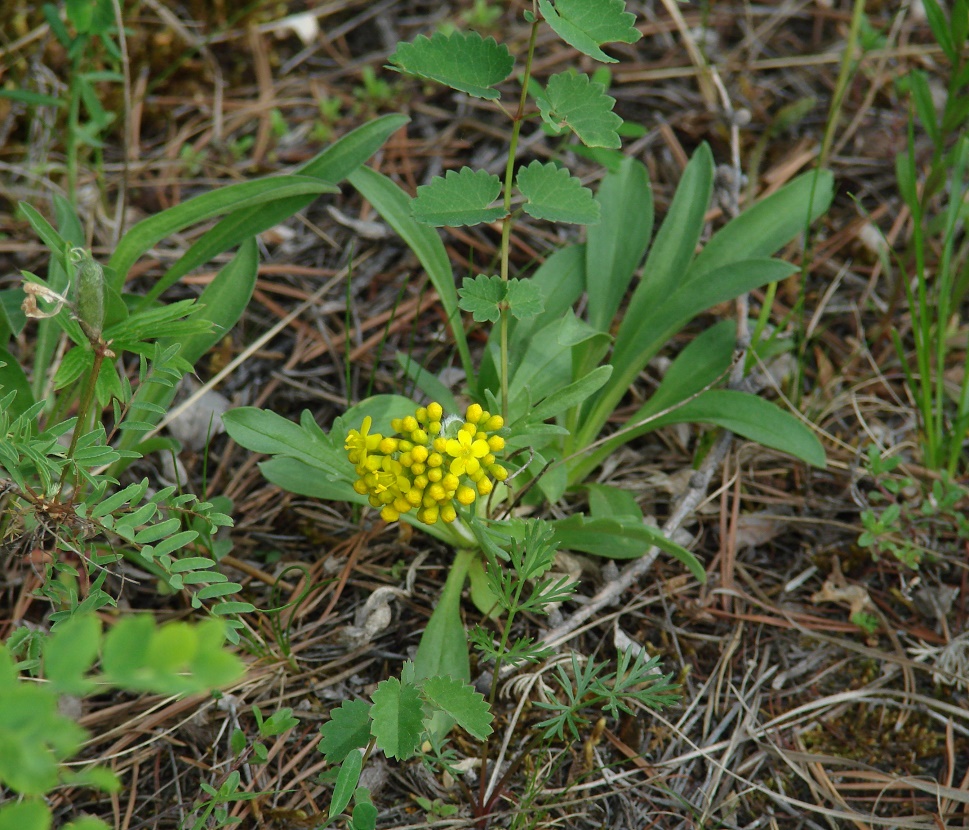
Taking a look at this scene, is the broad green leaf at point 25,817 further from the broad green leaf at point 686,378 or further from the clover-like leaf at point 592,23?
the broad green leaf at point 686,378

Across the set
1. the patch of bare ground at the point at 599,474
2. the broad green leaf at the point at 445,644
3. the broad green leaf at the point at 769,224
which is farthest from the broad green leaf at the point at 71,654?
the broad green leaf at the point at 769,224

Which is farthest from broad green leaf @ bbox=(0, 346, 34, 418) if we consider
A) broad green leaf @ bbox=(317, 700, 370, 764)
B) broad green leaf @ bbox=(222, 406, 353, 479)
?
broad green leaf @ bbox=(317, 700, 370, 764)

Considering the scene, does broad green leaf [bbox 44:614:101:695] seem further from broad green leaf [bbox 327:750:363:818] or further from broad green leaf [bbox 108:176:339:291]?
broad green leaf [bbox 108:176:339:291]

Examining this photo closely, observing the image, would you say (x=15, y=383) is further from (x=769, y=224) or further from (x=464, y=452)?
(x=769, y=224)

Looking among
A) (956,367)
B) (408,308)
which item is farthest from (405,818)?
(956,367)

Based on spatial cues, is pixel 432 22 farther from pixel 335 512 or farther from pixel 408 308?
pixel 335 512

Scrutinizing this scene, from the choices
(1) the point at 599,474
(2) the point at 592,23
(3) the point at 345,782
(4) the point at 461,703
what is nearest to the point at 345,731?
(3) the point at 345,782
